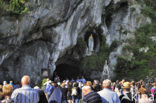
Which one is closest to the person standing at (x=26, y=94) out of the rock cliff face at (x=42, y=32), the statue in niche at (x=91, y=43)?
the rock cliff face at (x=42, y=32)

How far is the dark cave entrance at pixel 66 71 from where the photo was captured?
1157 inches

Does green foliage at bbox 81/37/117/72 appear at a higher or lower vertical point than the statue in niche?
lower

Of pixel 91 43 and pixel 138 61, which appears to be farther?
pixel 138 61

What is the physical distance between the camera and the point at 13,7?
17.4 m

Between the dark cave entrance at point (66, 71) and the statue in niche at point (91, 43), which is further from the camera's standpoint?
the dark cave entrance at point (66, 71)

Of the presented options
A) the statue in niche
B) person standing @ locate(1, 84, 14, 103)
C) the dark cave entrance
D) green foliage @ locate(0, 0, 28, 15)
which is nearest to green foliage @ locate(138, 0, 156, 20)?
the statue in niche

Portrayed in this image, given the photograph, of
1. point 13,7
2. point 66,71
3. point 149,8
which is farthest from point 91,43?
point 13,7

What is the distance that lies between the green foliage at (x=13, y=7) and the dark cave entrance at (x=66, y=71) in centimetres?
1258

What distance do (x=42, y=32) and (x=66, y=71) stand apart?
993 cm

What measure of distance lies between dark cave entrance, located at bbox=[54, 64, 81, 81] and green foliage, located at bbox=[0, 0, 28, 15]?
12576 mm

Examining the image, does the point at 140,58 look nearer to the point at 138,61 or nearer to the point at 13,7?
the point at 138,61

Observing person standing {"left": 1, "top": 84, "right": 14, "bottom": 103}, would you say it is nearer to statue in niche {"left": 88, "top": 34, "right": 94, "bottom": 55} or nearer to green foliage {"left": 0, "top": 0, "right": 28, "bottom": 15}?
green foliage {"left": 0, "top": 0, "right": 28, "bottom": 15}

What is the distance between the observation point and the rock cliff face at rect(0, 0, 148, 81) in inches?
703

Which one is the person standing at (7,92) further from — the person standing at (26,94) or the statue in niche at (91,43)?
the statue in niche at (91,43)
